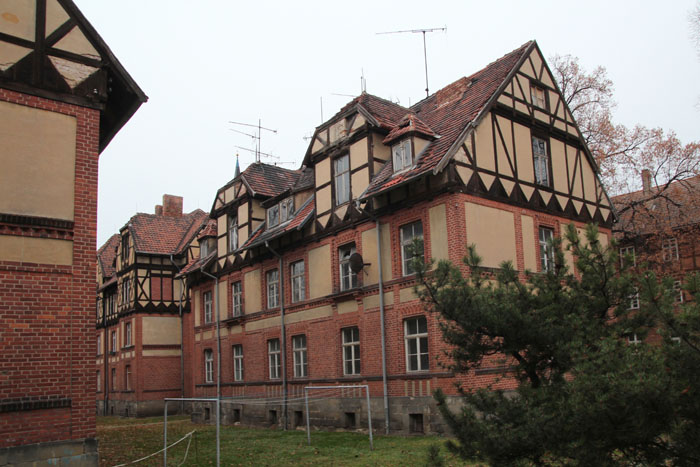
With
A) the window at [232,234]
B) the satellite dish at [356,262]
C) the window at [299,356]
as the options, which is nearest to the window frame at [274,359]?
the window at [299,356]

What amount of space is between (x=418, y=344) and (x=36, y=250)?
10.3 meters

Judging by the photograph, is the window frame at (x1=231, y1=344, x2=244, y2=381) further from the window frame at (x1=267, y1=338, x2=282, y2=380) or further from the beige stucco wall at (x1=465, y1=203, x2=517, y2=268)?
the beige stucco wall at (x1=465, y1=203, x2=517, y2=268)

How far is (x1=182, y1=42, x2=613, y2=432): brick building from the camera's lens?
1712cm

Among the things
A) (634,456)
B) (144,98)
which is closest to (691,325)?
(634,456)

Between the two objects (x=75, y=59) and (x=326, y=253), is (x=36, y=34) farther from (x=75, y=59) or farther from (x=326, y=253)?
(x=326, y=253)

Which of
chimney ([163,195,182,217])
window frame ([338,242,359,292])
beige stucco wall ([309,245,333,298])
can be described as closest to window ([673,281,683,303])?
window frame ([338,242,359,292])

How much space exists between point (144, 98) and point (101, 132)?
1919 millimetres

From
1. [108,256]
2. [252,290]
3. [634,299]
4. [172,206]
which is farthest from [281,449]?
[108,256]

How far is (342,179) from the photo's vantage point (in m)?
20.8

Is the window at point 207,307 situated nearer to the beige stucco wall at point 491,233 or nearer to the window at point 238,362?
the window at point 238,362

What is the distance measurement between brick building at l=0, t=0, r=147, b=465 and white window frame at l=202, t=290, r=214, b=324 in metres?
18.8

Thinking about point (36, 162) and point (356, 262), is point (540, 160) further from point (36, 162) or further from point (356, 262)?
point (36, 162)

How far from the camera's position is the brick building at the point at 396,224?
56.2 feet

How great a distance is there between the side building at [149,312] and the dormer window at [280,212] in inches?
378
